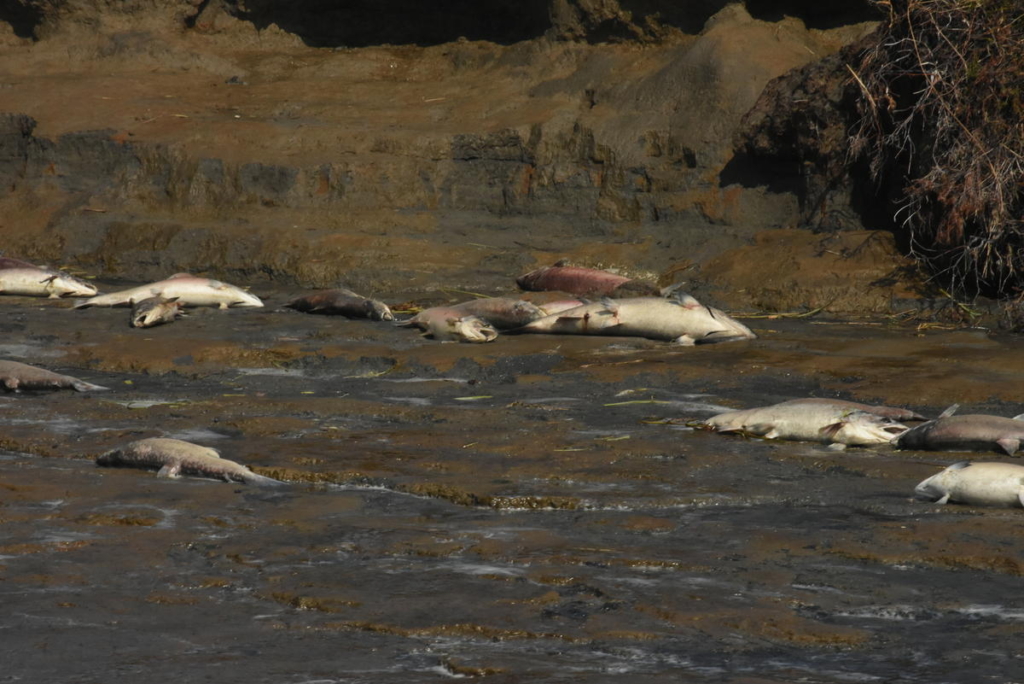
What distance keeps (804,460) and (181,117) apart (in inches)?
405

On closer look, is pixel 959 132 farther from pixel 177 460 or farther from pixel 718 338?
pixel 177 460

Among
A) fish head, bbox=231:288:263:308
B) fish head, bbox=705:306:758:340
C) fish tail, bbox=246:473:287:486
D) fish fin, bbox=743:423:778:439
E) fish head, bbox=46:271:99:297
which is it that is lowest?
fish head, bbox=46:271:99:297

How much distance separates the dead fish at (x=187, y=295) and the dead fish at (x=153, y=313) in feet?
1.79

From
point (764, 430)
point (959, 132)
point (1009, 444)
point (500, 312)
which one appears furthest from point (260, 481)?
point (959, 132)

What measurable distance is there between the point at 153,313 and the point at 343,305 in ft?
4.90

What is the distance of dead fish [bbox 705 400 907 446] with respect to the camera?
7480mm

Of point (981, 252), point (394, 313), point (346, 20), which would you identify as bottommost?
point (394, 313)

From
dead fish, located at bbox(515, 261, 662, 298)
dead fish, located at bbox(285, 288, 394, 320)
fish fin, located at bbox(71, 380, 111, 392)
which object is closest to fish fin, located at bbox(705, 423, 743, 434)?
fish fin, located at bbox(71, 380, 111, 392)

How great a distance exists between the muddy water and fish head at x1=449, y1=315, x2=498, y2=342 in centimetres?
56

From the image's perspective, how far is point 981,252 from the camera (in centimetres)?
1223

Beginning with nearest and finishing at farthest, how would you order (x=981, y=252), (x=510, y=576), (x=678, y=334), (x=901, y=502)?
(x=510, y=576) → (x=901, y=502) → (x=678, y=334) → (x=981, y=252)

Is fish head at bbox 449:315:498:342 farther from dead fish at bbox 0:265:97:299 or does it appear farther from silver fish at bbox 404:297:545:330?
dead fish at bbox 0:265:97:299

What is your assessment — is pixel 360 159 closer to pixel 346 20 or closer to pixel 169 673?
pixel 346 20

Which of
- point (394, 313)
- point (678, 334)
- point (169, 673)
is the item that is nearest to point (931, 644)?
point (169, 673)
